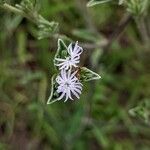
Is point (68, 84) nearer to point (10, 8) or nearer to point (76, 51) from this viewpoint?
point (76, 51)

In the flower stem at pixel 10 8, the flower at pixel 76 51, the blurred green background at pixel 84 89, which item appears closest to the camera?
the flower at pixel 76 51

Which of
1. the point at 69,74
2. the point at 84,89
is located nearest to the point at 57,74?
the point at 69,74

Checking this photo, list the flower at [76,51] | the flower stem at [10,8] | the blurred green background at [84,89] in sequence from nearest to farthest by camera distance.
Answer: the flower at [76,51] → the flower stem at [10,8] → the blurred green background at [84,89]

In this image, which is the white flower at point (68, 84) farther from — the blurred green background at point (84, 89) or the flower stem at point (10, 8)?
the blurred green background at point (84, 89)

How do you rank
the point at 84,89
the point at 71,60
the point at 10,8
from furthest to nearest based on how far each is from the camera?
the point at 84,89 → the point at 10,8 → the point at 71,60

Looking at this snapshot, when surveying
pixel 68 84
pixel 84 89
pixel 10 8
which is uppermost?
pixel 10 8

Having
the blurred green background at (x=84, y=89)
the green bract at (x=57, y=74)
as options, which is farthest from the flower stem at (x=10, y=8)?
the blurred green background at (x=84, y=89)
